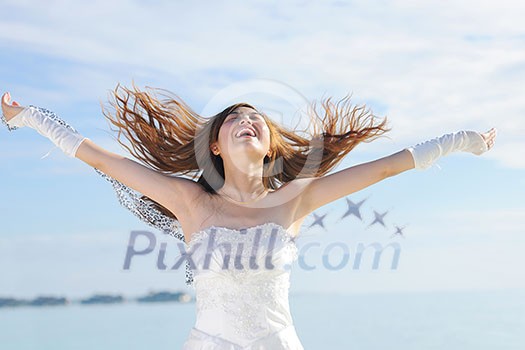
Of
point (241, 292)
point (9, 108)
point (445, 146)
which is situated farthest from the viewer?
point (9, 108)

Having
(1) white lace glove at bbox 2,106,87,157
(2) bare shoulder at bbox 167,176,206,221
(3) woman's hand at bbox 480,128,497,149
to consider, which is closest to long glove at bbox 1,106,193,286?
(1) white lace glove at bbox 2,106,87,157

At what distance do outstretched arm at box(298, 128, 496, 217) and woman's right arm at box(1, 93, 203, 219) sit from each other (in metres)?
0.64

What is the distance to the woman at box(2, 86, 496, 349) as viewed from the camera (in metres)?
3.61

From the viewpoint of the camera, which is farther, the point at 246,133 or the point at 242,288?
the point at 246,133

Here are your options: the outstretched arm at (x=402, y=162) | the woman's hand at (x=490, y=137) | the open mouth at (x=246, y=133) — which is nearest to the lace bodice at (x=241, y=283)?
the outstretched arm at (x=402, y=162)

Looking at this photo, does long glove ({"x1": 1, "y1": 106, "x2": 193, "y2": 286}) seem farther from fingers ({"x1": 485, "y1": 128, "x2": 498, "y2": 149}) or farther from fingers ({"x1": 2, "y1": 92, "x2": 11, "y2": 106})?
fingers ({"x1": 485, "y1": 128, "x2": 498, "y2": 149})

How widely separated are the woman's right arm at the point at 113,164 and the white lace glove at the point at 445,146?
1145 mm

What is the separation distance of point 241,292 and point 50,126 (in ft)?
4.40

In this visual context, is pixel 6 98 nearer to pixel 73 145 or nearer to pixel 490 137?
pixel 73 145

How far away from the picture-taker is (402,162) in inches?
147

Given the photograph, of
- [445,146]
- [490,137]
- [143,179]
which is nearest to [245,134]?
[143,179]

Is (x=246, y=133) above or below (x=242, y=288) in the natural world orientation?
above

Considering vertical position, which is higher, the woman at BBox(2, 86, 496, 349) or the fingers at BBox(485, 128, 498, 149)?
the fingers at BBox(485, 128, 498, 149)

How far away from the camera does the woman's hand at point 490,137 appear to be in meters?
3.73
